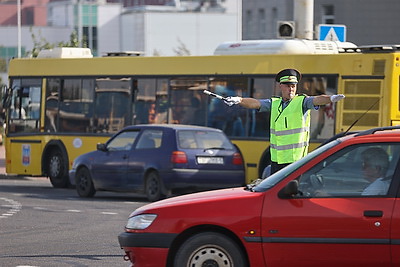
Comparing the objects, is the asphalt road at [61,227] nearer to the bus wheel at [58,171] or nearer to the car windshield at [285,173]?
the bus wheel at [58,171]

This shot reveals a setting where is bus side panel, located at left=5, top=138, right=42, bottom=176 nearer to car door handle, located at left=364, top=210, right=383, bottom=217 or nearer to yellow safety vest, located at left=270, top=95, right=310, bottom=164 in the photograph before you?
yellow safety vest, located at left=270, top=95, right=310, bottom=164

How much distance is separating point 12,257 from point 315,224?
4075mm

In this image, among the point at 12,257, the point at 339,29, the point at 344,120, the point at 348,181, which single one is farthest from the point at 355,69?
the point at 348,181

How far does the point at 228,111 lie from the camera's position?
21.0m

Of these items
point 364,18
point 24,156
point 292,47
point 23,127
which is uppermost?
point 364,18

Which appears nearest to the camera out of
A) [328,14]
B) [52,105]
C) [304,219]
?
[304,219]

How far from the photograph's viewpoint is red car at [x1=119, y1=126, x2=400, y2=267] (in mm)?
8039

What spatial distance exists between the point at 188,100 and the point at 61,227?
315 inches

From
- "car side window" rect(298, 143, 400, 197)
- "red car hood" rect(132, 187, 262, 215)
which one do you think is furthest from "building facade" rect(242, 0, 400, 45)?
"car side window" rect(298, 143, 400, 197)

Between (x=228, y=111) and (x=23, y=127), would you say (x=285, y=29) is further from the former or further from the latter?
(x=23, y=127)

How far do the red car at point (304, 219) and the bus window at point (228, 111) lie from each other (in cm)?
1215

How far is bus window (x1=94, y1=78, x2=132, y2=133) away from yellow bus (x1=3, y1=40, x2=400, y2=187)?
20mm

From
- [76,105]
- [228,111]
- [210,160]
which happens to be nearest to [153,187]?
[210,160]

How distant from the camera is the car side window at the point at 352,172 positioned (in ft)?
27.0
